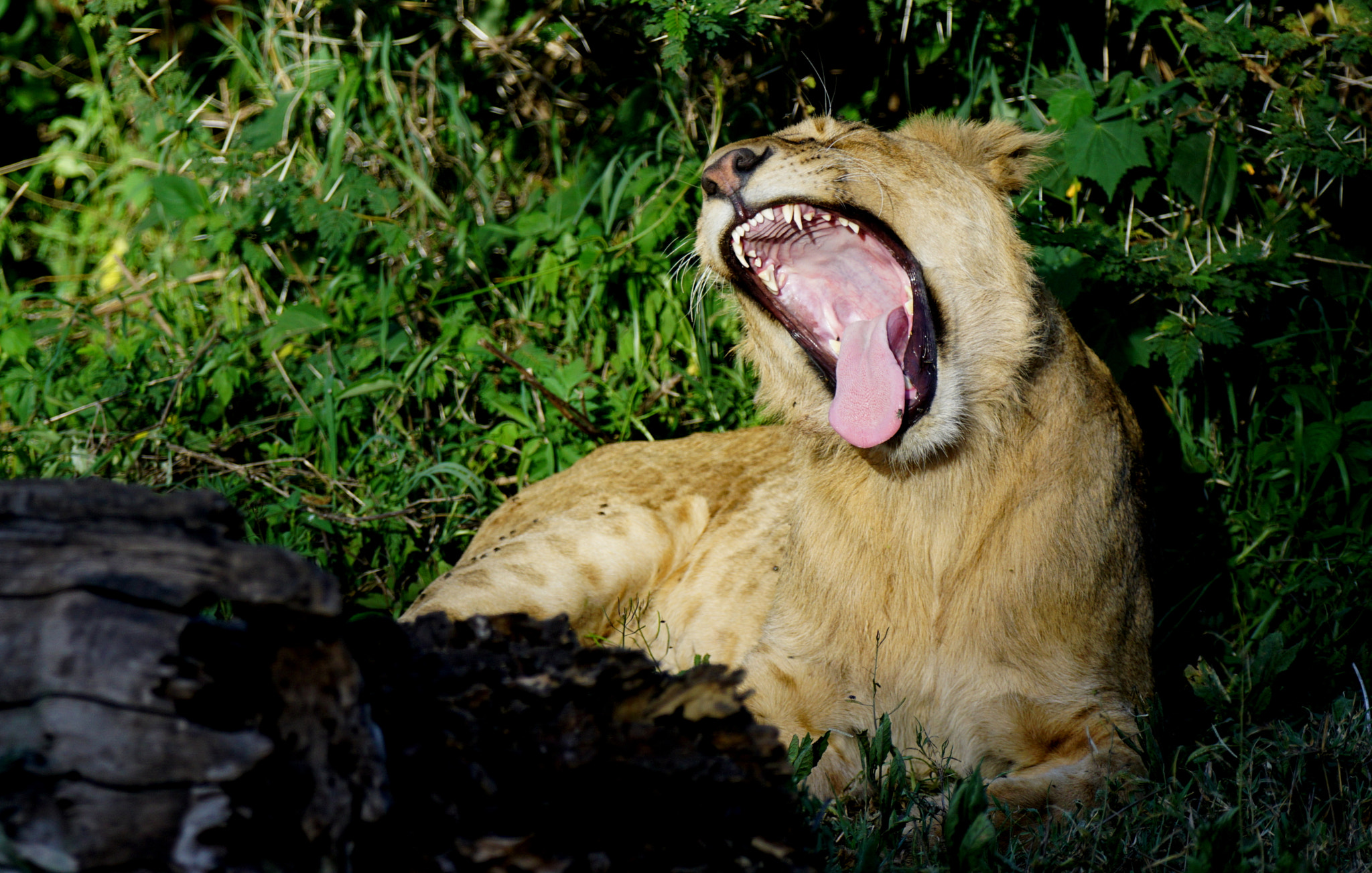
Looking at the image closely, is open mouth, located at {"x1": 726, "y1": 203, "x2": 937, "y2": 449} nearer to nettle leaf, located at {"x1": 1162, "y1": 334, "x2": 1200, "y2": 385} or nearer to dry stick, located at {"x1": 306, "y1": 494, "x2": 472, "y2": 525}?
nettle leaf, located at {"x1": 1162, "y1": 334, "x2": 1200, "y2": 385}

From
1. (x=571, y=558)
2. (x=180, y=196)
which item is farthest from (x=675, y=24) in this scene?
(x=180, y=196)

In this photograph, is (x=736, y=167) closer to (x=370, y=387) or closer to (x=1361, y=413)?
(x=370, y=387)

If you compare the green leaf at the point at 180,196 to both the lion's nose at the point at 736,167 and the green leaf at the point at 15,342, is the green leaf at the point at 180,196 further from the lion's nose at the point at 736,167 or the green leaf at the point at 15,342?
the lion's nose at the point at 736,167

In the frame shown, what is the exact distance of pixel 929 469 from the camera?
2895 millimetres

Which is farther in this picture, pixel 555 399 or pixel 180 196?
pixel 180 196

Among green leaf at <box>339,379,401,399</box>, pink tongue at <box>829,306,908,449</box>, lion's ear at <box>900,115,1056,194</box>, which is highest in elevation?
lion's ear at <box>900,115,1056,194</box>

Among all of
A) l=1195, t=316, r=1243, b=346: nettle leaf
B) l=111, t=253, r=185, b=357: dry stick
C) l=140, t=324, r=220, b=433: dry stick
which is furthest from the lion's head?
l=111, t=253, r=185, b=357: dry stick

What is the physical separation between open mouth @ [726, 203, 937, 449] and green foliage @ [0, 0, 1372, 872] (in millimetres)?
275

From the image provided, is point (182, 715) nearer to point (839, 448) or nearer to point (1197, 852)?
point (1197, 852)

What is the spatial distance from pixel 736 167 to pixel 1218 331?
1851mm

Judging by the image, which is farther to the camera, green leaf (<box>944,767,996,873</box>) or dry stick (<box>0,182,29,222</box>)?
dry stick (<box>0,182,29,222</box>)

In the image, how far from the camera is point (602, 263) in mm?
4656

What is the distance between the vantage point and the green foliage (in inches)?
156

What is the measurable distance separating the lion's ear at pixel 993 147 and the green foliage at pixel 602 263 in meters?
0.68
